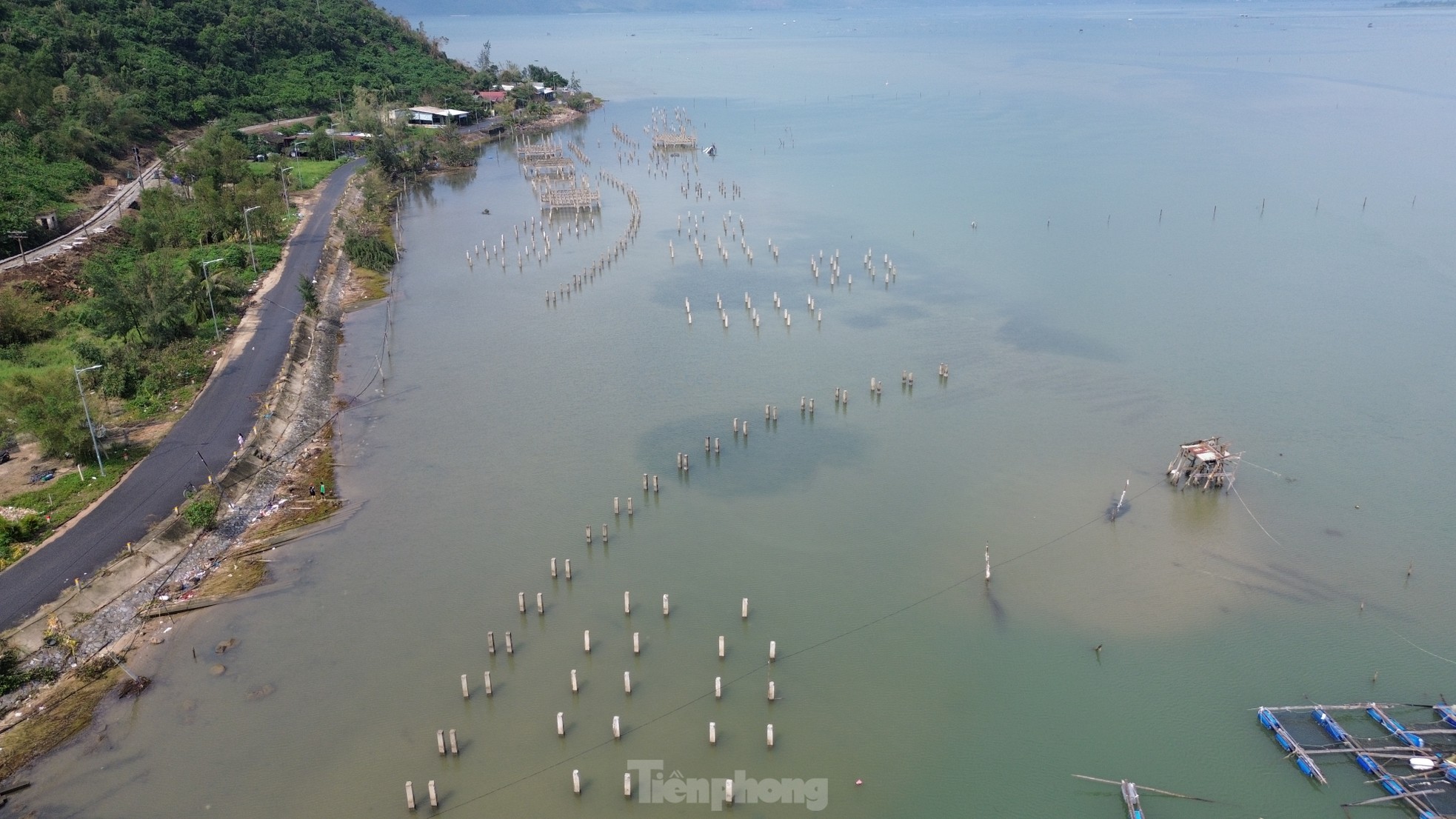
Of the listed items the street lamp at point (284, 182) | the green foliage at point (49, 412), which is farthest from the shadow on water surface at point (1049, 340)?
the street lamp at point (284, 182)

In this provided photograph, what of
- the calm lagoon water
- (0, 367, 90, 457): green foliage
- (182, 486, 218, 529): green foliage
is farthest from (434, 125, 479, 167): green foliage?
(182, 486, 218, 529): green foliage

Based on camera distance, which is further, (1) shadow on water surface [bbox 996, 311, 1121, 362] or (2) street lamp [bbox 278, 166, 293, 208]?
(2) street lamp [bbox 278, 166, 293, 208]

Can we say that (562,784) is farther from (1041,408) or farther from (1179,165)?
(1179,165)

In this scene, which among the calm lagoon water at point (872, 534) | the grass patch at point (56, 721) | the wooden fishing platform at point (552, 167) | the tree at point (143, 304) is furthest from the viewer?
the wooden fishing platform at point (552, 167)

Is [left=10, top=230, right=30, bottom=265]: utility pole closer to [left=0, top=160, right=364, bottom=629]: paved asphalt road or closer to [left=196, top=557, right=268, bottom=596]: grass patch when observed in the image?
[left=0, top=160, right=364, bottom=629]: paved asphalt road

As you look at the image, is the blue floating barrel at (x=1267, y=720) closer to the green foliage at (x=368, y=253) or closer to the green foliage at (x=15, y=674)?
the green foliage at (x=15, y=674)

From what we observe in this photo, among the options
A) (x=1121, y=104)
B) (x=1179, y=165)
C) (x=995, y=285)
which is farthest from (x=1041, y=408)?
(x=1121, y=104)
